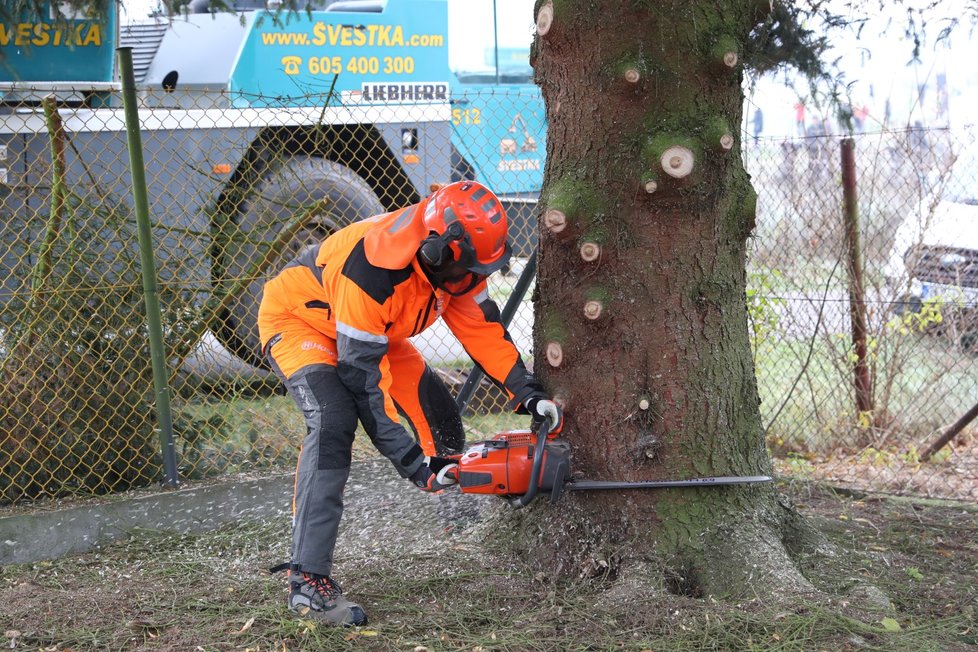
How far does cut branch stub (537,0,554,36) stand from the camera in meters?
3.42

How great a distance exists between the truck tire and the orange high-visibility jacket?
1553 millimetres

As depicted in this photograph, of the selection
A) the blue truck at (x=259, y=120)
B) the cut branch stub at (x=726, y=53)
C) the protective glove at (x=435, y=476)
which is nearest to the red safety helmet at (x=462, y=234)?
the protective glove at (x=435, y=476)

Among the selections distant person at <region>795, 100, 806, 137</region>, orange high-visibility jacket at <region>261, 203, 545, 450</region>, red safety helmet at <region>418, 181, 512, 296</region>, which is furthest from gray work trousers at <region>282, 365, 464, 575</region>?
distant person at <region>795, 100, 806, 137</region>

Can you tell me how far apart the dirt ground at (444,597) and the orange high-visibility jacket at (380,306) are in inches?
27.6

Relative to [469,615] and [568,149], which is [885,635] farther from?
[568,149]

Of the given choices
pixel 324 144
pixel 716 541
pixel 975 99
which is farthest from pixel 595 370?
pixel 975 99

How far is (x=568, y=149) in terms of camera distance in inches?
138

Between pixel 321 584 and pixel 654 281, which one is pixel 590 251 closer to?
pixel 654 281

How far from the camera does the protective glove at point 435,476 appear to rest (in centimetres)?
329

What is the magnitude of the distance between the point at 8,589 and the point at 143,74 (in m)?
4.17

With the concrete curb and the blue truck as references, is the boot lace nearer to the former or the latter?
the concrete curb

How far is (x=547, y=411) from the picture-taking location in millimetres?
3510

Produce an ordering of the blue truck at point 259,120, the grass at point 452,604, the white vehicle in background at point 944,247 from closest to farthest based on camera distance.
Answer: the grass at point 452,604 < the blue truck at point 259,120 < the white vehicle in background at point 944,247

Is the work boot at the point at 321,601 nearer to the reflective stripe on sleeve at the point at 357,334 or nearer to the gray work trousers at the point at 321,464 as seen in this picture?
the gray work trousers at the point at 321,464
